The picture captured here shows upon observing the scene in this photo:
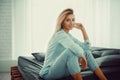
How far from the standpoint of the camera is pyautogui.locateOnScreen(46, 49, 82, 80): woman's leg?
1.63m

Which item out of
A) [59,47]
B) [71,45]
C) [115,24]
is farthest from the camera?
[115,24]

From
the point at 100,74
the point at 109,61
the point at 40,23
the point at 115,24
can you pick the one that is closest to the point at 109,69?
the point at 109,61

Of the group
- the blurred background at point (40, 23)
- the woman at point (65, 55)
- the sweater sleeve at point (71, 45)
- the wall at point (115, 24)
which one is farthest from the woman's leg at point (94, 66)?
the wall at point (115, 24)

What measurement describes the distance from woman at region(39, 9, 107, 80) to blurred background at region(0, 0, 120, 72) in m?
2.92

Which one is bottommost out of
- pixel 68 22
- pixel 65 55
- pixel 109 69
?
pixel 109 69

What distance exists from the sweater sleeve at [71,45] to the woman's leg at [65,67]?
3 centimetres

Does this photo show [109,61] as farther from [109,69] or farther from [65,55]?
[65,55]

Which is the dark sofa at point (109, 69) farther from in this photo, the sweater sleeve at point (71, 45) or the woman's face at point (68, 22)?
the woman's face at point (68, 22)

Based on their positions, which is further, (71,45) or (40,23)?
(40,23)

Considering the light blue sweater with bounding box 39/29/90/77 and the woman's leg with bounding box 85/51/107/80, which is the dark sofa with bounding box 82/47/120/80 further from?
the light blue sweater with bounding box 39/29/90/77

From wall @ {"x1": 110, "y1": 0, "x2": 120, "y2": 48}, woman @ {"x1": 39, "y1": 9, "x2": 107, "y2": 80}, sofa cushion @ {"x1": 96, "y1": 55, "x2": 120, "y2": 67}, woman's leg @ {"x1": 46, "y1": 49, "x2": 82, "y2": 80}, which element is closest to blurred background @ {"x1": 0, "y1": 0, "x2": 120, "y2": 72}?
wall @ {"x1": 110, "y1": 0, "x2": 120, "y2": 48}

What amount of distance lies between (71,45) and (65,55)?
9cm

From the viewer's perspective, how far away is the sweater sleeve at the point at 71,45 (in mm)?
1644

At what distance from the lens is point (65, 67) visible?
1.75m
